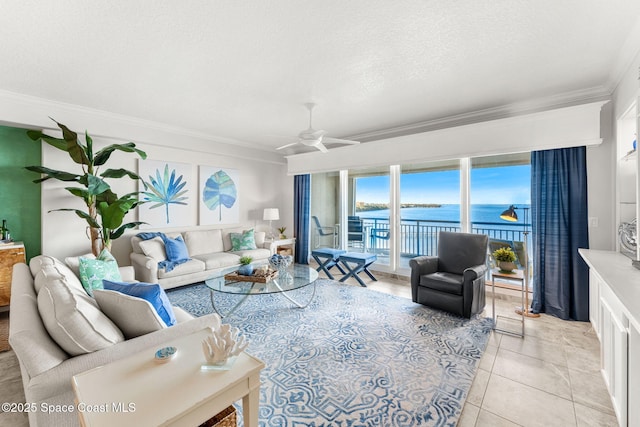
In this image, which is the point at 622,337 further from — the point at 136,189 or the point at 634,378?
the point at 136,189

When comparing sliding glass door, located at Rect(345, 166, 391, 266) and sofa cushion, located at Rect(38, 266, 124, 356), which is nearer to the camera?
sofa cushion, located at Rect(38, 266, 124, 356)

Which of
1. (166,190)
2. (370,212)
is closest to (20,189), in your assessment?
(166,190)

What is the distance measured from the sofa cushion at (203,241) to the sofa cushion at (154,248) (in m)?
0.50

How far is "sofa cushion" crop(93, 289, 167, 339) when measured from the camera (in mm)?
1518

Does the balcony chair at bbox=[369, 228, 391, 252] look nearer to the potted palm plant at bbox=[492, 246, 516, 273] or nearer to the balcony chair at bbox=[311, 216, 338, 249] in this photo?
the balcony chair at bbox=[311, 216, 338, 249]

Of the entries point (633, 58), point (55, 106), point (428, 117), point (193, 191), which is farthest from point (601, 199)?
point (55, 106)

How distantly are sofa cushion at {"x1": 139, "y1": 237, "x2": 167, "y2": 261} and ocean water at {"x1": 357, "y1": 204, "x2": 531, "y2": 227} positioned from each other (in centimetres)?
365

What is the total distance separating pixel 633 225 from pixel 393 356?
7.93 feet

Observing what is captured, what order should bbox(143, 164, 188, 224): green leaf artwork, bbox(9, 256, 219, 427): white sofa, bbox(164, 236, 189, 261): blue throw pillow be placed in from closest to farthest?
bbox(9, 256, 219, 427): white sofa < bbox(164, 236, 189, 261): blue throw pillow < bbox(143, 164, 188, 224): green leaf artwork

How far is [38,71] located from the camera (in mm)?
2711

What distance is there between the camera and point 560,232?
3174mm

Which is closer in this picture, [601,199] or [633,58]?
[633,58]

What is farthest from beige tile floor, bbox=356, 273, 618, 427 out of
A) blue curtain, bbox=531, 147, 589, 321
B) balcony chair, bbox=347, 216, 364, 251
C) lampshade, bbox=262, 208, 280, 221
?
lampshade, bbox=262, 208, 280, 221

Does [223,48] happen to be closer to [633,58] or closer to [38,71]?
[38,71]
